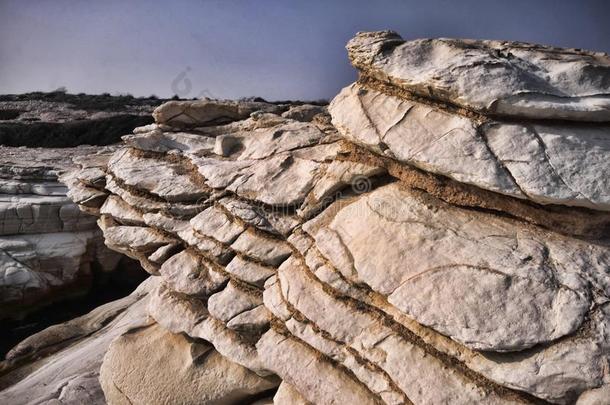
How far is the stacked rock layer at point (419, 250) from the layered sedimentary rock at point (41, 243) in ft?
43.0

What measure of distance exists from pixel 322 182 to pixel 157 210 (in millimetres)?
4120

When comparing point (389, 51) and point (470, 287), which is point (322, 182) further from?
point (470, 287)

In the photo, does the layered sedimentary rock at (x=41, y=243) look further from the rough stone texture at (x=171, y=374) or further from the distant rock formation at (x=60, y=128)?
the distant rock formation at (x=60, y=128)

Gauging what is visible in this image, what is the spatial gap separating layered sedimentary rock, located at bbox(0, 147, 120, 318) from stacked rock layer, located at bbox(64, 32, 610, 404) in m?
13.1

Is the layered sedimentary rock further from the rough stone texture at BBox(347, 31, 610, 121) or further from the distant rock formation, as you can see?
the rough stone texture at BBox(347, 31, 610, 121)

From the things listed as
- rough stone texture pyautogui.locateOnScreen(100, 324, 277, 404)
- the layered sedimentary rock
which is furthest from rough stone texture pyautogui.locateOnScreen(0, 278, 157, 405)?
the layered sedimentary rock

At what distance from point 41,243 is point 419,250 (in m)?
19.5

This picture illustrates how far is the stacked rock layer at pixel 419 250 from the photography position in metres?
4.95

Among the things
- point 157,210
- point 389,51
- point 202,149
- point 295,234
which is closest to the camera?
point 389,51

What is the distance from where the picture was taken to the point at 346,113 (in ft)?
24.0

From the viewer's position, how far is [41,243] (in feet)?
67.1

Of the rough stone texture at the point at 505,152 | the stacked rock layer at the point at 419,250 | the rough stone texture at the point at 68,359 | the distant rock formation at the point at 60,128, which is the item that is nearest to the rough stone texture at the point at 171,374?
the stacked rock layer at the point at 419,250

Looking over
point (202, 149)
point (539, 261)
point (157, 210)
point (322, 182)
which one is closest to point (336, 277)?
point (322, 182)

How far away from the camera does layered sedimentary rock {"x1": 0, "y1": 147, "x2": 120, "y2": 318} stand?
1936cm
